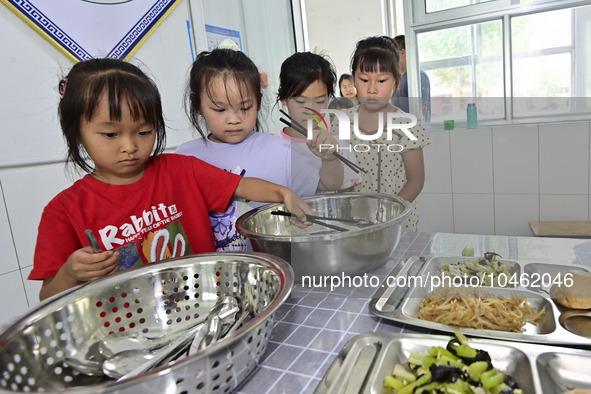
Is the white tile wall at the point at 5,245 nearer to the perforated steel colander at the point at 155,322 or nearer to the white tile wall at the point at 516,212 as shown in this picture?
the perforated steel colander at the point at 155,322

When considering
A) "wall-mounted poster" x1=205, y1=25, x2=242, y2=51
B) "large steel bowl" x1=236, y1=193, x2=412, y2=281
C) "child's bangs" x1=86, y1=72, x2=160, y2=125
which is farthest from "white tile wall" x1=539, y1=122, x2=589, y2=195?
"wall-mounted poster" x1=205, y1=25, x2=242, y2=51

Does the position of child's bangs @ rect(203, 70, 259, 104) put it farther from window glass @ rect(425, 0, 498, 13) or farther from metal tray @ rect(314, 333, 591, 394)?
metal tray @ rect(314, 333, 591, 394)

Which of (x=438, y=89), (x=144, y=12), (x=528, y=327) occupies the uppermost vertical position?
(x=144, y=12)

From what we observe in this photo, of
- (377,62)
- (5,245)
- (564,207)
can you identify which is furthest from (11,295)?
(564,207)

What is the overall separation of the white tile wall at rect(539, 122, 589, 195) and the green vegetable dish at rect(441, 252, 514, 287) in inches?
7.1

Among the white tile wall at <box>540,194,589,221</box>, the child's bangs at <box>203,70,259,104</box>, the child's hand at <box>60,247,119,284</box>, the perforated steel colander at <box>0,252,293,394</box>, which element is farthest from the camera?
the child's bangs at <box>203,70,259,104</box>

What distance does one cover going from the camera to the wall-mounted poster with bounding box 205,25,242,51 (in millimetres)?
2299

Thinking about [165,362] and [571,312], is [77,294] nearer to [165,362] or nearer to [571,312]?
[165,362]

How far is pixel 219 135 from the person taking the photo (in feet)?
3.52

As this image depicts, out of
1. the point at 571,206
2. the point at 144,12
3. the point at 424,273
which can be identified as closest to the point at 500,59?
the point at 571,206

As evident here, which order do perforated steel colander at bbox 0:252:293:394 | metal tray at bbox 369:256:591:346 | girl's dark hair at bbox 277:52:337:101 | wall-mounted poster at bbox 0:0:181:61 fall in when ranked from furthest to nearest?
wall-mounted poster at bbox 0:0:181:61
girl's dark hair at bbox 277:52:337:101
metal tray at bbox 369:256:591:346
perforated steel colander at bbox 0:252:293:394

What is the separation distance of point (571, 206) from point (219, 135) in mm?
834

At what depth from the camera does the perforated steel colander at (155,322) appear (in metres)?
0.41

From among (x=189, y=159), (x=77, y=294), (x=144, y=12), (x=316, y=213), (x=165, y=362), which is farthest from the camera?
(x=144, y=12)
